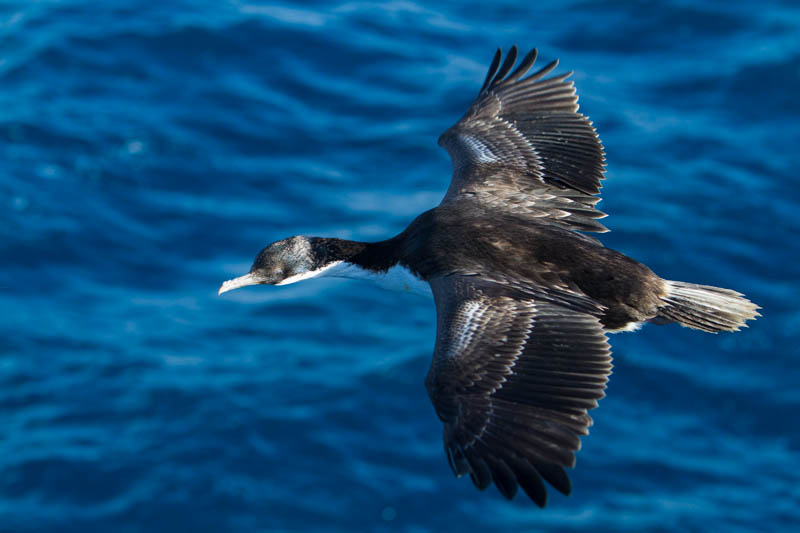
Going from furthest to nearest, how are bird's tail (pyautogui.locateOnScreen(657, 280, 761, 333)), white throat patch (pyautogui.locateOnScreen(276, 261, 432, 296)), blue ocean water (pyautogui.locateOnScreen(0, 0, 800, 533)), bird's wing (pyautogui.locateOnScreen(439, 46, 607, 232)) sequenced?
blue ocean water (pyautogui.locateOnScreen(0, 0, 800, 533)), bird's wing (pyautogui.locateOnScreen(439, 46, 607, 232)), white throat patch (pyautogui.locateOnScreen(276, 261, 432, 296)), bird's tail (pyautogui.locateOnScreen(657, 280, 761, 333))

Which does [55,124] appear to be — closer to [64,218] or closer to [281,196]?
[64,218]

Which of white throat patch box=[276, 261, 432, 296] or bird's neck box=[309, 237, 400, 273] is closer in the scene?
white throat patch box=[276, 261, 432, 296]

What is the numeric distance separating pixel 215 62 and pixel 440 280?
869 cm

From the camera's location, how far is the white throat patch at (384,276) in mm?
7883

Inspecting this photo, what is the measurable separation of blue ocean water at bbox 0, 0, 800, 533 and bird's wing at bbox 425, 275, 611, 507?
377cm

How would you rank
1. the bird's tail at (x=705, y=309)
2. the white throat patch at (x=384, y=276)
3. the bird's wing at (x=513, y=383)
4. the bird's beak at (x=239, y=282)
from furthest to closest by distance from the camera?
the bird's beak at (x=239, y=282) < the white throat patch at (x=384, y=276) < the bird's tail at (x=705, y=309) < the bird's wing at (x=513, y=383)

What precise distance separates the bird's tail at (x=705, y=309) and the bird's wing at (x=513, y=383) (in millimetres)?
865

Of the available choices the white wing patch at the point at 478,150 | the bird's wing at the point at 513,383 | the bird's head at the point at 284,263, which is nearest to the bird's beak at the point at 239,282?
the bird's head at the point at 284,263

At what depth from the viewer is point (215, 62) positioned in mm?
15016

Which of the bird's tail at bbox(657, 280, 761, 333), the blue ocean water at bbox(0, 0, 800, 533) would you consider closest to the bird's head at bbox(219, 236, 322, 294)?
the blue ocean water at bbox(0, 0, 800, 533)

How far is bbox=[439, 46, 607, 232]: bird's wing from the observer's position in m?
8.45

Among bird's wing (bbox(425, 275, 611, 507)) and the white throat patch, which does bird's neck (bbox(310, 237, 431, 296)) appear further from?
bird's wing (bbox(425, 275, 611, 507))

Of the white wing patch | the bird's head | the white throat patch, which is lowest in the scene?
the bird's head

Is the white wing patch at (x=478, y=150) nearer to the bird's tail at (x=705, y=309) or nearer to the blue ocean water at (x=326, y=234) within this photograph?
the bird's tail at (x=705, y=309)
